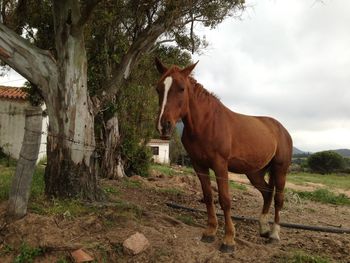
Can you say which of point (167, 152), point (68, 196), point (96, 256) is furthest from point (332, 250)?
point (167, 152)

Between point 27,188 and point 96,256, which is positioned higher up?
point 27,188

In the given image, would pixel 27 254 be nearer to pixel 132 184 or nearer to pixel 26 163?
pixel 26 163

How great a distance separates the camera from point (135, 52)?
919 centimetres

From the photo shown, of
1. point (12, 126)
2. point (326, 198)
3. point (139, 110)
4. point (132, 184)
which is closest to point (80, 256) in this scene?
point (132, 184)

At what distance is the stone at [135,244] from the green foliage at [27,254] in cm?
118

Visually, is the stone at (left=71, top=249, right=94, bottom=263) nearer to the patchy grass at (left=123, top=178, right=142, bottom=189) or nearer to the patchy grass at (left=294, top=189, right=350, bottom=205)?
the patchy grass at (left=123, top=178, right=142, bottom=189)

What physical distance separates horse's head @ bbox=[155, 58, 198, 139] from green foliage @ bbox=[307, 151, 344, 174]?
133 feet

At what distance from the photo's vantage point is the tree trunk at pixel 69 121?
7406 mm

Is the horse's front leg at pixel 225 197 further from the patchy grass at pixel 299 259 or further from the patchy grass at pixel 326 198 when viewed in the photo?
the patchy grass at pixel 326 198

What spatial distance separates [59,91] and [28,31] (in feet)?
25.6

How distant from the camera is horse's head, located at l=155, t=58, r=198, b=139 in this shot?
17.6 feet

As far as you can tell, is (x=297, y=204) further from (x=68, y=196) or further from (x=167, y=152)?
(x=167, y=152)

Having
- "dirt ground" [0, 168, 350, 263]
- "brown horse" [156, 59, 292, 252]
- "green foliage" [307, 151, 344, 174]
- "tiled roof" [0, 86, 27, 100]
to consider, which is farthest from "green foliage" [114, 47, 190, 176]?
"green foliage" [307, 151, 344, 174]

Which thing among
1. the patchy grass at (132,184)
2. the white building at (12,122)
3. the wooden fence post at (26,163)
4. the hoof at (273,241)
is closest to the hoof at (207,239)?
the hoof at (273,241)
